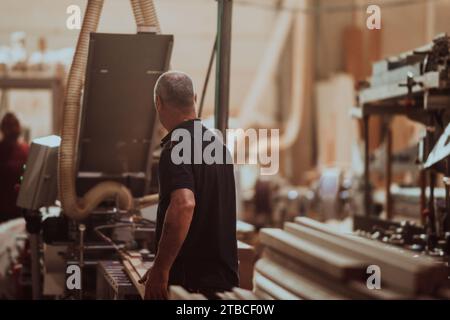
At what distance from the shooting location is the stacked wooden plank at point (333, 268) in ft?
5.90

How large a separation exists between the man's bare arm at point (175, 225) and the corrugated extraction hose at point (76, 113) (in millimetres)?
1580

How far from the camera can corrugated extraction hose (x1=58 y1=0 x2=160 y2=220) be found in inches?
174

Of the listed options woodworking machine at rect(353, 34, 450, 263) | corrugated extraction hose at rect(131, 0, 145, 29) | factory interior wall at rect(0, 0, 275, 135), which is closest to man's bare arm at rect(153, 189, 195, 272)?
woodworking machine at rect(353, 34, 450, 263)

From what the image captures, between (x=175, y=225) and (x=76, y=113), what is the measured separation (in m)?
1.66

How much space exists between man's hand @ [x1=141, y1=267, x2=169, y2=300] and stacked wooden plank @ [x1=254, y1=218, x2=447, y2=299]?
0.50 meters

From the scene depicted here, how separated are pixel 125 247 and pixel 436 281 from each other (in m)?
2.99

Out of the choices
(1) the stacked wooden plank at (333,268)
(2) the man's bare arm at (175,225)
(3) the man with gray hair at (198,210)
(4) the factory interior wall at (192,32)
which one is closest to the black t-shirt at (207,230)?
(3) the man with gray hair at (198,210)

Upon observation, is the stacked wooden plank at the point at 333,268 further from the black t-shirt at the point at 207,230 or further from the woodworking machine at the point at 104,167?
the woodworking machine at the point at 104,167

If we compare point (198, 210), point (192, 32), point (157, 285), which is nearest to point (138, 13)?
point (198, 210)

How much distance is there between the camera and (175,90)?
320cm

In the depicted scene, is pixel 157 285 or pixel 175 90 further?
pixel 175 90

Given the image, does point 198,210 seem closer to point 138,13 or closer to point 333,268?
point 333,268
